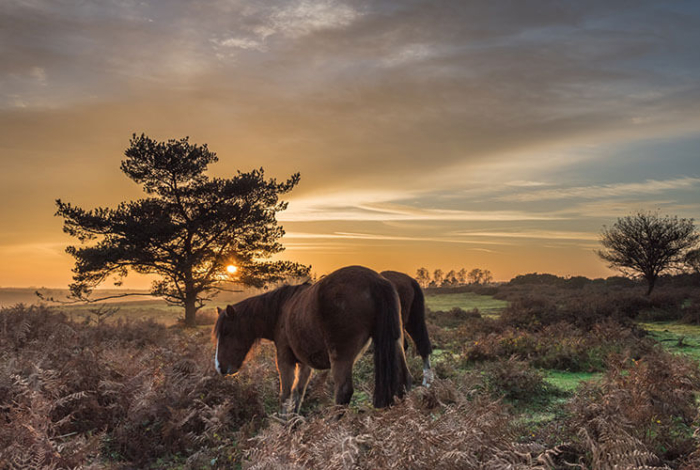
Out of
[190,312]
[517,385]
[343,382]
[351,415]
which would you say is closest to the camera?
[351,415]

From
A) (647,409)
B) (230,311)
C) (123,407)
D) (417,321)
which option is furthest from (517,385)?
(123,407)

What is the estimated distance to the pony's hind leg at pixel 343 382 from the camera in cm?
566

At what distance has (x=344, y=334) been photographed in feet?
18.8

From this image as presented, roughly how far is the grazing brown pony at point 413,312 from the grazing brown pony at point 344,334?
3091 millimetres

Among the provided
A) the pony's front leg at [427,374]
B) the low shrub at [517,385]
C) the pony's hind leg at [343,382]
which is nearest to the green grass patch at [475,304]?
the pony's front leg at [427,374]

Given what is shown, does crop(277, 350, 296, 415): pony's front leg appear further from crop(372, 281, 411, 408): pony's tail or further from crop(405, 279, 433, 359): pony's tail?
crop(405, 279, 433, 359): pony's tail

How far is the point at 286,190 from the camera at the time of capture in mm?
25656

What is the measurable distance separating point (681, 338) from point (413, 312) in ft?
31.1

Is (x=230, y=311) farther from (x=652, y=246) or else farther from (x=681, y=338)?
(x=652, y=246)

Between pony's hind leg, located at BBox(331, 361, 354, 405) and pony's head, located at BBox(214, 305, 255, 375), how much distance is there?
236cm

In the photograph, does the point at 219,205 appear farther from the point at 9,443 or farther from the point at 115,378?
the point at 9,443

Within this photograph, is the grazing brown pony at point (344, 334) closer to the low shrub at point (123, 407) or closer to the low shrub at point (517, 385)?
the low shrub at point (123, 407)

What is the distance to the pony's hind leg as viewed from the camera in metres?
5.66

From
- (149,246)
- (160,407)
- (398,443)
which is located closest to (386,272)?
(160,407)
